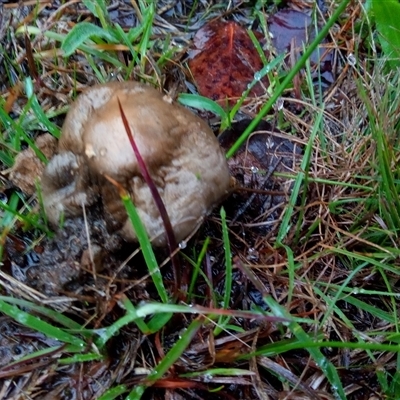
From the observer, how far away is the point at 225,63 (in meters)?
2.62

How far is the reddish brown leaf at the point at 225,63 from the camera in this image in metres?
2.60

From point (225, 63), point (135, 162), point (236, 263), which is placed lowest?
point (236, 263)

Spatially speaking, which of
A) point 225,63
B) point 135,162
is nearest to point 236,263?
point 135,162

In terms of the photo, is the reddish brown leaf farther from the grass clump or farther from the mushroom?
the mushroom

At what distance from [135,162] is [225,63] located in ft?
3.21

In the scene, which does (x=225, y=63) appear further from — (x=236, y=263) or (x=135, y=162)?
(x=236, y=263)

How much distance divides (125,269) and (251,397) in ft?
2.08

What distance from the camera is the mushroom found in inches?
73.6

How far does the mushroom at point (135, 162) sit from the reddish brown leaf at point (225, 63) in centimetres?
57

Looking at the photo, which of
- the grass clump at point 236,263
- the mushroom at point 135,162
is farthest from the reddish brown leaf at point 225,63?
the mushroom at point 135,162

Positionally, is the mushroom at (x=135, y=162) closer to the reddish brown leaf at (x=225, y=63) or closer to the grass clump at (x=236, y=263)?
the grass clump at (x=236, y=263)

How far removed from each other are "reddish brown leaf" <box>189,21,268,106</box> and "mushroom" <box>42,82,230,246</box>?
57 centimetres

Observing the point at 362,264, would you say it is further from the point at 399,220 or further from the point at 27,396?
the point at 27,396

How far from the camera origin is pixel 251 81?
261 centimetres
